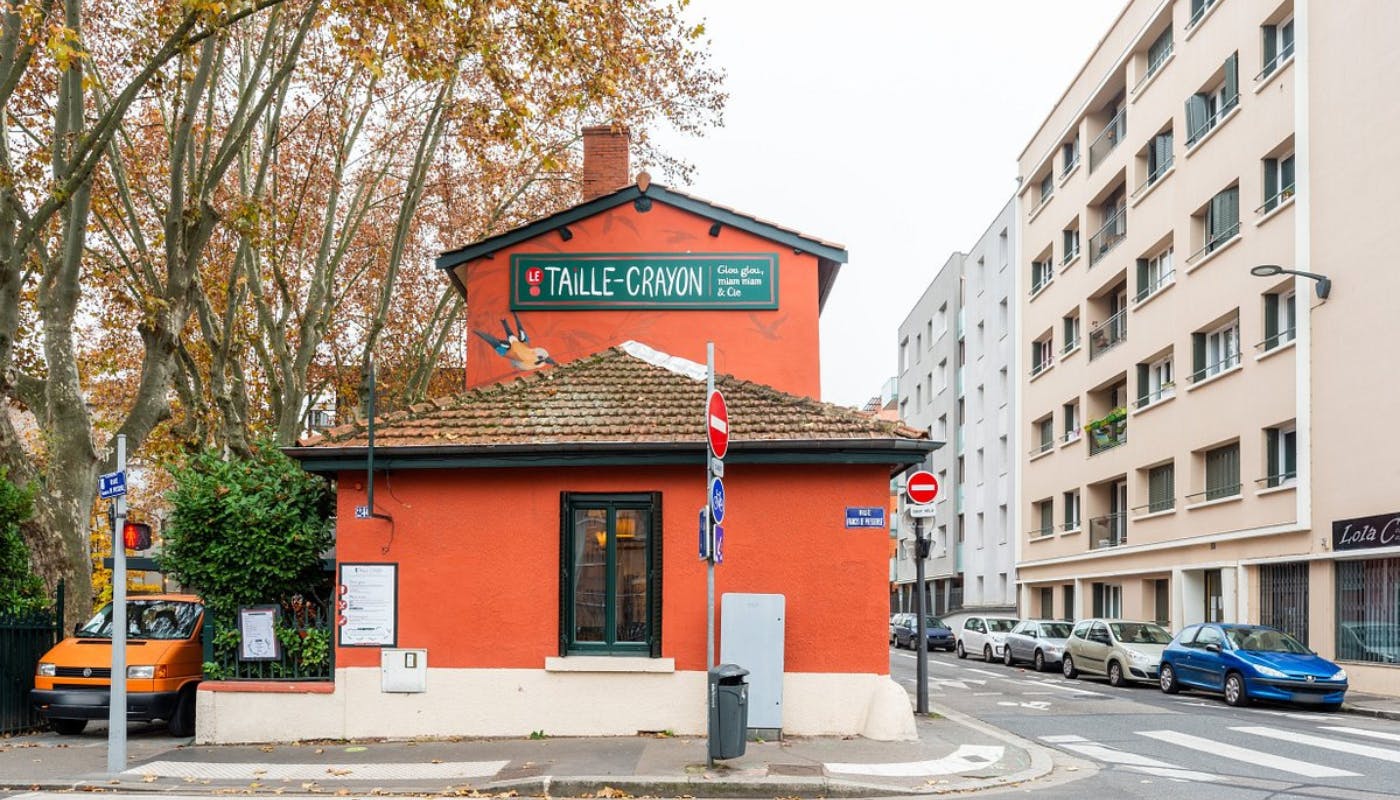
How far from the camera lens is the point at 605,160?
68.2 ft

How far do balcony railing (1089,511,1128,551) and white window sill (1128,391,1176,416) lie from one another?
10.7 ft

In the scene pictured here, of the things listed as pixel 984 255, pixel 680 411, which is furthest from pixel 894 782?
pixel 984 255

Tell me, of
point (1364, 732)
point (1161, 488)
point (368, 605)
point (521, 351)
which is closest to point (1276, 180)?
point (1161, 488)

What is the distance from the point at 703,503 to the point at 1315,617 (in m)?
16.9

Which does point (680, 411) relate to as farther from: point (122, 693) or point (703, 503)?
point (122, 693)

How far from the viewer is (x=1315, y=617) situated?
24.7m

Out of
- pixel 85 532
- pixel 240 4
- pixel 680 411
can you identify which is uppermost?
pixel 240 4

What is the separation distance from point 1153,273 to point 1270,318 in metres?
7.83

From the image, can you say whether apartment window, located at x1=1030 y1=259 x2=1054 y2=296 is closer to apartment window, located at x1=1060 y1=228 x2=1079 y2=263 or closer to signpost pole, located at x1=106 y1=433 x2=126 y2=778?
apartment window, located at x1=1060 y1=228 x2=1079 y2=263

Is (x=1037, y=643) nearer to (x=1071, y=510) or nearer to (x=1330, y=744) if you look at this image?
(x=1071, y=510)

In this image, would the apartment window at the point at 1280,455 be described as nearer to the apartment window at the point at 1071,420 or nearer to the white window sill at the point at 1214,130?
the white window sill at the point at 1214,130

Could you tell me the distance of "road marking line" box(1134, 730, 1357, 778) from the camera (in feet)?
38.2

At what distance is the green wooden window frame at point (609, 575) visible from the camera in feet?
43.3

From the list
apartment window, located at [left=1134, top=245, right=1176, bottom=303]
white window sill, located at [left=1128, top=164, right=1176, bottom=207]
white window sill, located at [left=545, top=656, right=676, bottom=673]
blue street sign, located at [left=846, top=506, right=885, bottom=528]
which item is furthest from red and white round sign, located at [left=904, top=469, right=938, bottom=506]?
white window sill, located at [left=1128, top=164, right=1176, bottom=207]
